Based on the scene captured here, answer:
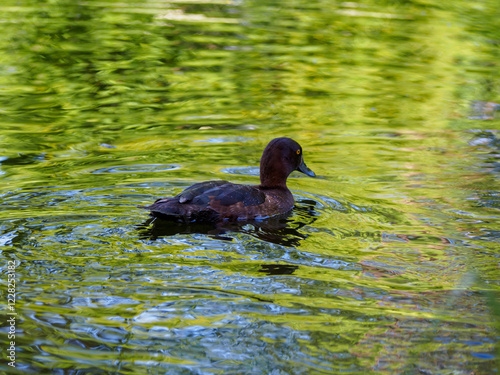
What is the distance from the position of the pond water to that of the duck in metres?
0.20

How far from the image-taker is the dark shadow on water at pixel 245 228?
22.8ft

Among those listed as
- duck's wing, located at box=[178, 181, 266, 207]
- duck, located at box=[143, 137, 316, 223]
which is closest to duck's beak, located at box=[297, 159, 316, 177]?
duck, located at box=[143, 137, 316, 223]

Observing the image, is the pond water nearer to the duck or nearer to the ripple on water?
the ripple on water

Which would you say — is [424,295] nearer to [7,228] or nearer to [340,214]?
[340,214]

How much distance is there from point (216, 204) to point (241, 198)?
331mm

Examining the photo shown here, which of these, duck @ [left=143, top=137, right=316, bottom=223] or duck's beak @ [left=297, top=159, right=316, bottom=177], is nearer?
duck @ [left=143, top=137, right=316, bottom=223]

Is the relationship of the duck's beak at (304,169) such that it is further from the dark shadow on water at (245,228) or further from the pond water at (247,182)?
the dark shadow on water at (245,228)

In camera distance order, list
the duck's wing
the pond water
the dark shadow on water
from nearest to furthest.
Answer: the pond water < the dark shadow on water < the duck's wing

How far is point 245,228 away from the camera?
288 inches

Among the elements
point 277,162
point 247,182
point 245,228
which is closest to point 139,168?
point 247,182

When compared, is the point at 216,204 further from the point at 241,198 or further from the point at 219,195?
the point at 241,198

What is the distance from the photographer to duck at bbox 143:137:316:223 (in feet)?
23.6

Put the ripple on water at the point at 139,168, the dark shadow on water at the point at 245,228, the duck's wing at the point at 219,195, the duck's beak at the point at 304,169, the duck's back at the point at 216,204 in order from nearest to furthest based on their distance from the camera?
the dark shadow on water at the point at 245,228, the duck's back at the point at 216,204, the duck's wing at the point at 219,195, the duck's beak at the point at 304,169, the ripple on water at the point at 139,168

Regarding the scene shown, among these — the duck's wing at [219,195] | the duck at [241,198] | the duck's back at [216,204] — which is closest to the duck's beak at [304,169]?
the duck at [241,198]
